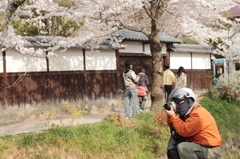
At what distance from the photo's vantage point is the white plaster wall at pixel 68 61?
12062 mm

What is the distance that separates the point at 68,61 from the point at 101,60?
1.67 meters

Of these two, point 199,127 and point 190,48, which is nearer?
point 199,127

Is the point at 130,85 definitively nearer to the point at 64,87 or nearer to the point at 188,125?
the point at 64,87

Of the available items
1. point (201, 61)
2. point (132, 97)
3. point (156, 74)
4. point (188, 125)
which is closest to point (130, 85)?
point (132, 97)

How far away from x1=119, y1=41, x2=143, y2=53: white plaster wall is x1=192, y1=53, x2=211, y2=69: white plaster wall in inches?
182

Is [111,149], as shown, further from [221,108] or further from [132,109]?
[221,108]

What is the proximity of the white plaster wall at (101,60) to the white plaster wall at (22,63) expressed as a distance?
2130 mm

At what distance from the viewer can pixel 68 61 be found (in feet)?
41.0

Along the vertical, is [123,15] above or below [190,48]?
above

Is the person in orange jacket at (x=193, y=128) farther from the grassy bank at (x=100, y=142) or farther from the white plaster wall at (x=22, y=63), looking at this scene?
the white plaster wall at (x=22, y=63)

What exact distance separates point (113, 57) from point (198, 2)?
4518 millimetres

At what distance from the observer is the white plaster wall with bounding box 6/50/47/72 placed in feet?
35.6

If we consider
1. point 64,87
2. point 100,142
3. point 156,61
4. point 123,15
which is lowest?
point 100,142

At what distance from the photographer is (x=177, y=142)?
4488 mm
